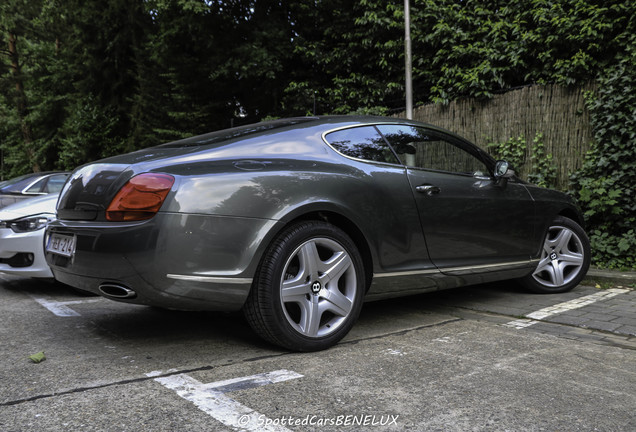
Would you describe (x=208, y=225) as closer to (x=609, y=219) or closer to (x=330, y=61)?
(x=609, y=219)

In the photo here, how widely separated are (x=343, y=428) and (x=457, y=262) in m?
2.08

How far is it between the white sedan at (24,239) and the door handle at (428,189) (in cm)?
327

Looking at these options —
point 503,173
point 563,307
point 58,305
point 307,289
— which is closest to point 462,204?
point 503,173

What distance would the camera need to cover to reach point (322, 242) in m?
3.18

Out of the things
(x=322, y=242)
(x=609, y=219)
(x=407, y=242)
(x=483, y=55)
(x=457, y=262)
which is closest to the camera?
(x=322, y=242)

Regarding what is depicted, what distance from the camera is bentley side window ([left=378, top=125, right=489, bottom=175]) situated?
3861 millimetres

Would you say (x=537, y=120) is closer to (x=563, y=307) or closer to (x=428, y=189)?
(x=563, y=307)

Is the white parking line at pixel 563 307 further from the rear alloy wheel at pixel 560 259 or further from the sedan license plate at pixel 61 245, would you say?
the sedan license plate at pixel 61 245

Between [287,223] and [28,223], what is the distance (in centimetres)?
313

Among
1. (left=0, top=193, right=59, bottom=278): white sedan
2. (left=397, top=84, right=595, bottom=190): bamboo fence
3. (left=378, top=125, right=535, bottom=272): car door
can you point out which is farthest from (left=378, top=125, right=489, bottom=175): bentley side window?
(left=0, top=193, right=59, bottom=278): white sedan

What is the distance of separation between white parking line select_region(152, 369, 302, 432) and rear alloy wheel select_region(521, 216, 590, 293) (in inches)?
119

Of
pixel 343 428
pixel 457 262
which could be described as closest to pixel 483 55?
pixel 457 262

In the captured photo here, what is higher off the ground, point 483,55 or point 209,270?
point 483,55

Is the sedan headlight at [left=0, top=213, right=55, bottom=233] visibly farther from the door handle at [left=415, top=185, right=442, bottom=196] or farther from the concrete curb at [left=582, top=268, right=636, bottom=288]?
the concrete curb at [left=582, top=268, right=636, bottom=288]
